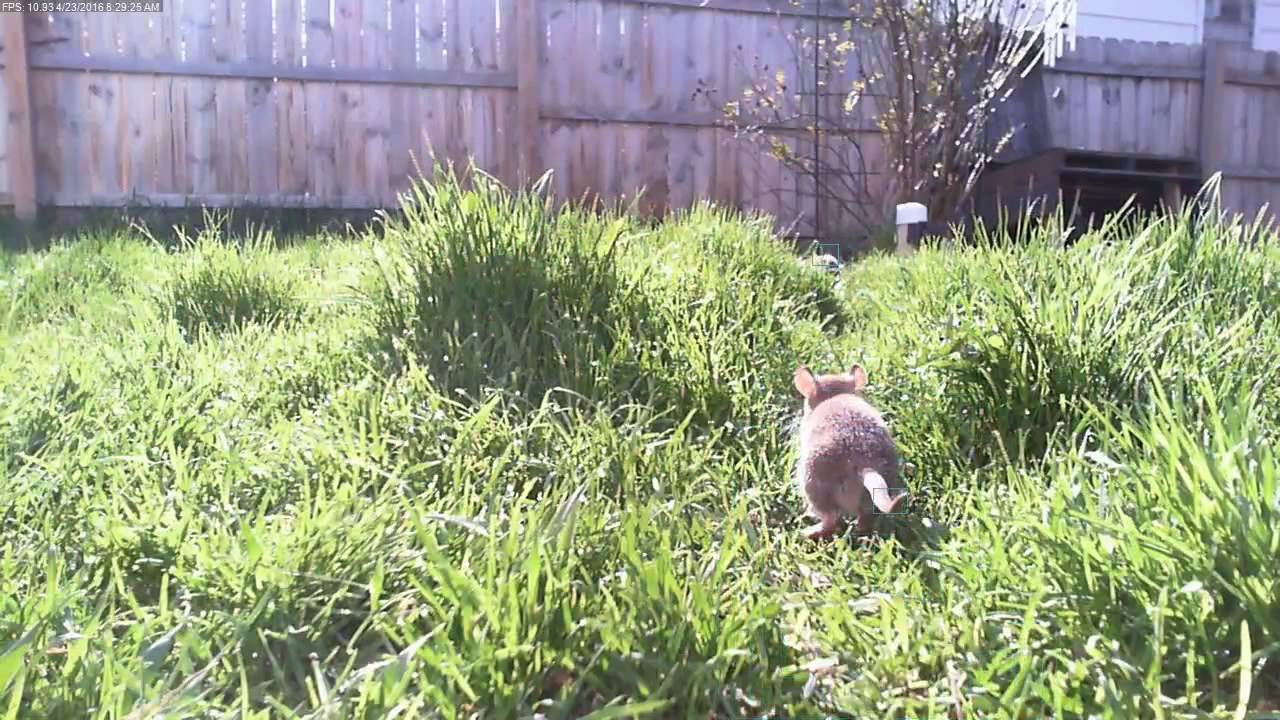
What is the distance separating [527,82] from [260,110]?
2.00 metres

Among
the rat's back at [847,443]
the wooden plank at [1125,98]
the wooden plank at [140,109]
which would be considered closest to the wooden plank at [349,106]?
the wooden plank at [140,109]

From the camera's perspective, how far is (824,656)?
1.42 metres

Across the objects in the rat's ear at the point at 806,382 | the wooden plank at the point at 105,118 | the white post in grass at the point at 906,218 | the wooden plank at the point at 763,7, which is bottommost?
the rat's ear at the point at 806,382

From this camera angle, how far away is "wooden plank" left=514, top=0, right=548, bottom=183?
288 inches

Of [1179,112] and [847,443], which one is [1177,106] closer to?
[1179,112]

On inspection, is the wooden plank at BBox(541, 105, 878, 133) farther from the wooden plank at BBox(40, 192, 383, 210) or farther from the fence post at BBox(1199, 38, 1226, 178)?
the fence post at BBox(1199, 38, 1226, 178)

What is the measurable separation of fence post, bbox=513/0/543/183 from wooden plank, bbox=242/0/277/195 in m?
1.82

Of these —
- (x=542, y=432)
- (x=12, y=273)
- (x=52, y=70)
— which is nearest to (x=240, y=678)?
(x=542, y=432)

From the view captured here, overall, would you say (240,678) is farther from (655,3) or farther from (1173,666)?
(655,3)

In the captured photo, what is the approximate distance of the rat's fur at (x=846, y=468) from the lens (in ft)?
5.82

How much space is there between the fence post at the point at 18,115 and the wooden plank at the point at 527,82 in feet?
11.1

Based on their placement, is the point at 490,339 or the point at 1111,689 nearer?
the point at 1111,689

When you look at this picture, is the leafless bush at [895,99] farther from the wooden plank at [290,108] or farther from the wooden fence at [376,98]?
the wooden plank at [290,108]

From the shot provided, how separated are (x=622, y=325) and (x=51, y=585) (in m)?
1.47
